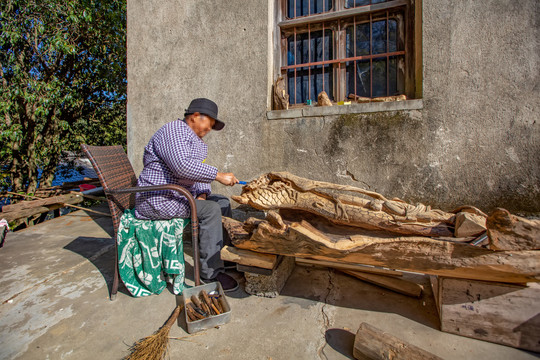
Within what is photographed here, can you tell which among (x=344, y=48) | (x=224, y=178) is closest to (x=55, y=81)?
(x=224, y=178)

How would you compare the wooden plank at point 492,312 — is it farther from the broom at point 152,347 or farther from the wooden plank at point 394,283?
the broom at point 152,347

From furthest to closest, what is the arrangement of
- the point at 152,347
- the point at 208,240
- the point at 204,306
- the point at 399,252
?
the point at 208,240 → the point at 204,306 → the point at 399,252 → the point at 152,347

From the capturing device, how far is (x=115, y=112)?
21.6ft

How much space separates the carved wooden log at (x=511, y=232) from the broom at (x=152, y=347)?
177 cm

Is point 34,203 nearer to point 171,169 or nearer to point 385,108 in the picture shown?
point 171,169

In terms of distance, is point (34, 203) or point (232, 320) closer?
point (232, 320)

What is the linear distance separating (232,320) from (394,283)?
3.89 ft

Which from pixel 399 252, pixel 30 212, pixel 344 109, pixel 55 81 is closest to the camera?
pixel 399 252

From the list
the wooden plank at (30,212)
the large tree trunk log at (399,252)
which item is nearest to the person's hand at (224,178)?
the large tree trunk log at (399,252)

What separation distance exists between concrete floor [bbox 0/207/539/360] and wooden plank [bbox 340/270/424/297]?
0.16 ft

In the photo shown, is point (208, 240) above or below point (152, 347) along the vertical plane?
above

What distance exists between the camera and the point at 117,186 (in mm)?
2264

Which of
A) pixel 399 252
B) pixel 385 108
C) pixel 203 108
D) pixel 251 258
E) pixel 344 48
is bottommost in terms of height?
pixel 251 258

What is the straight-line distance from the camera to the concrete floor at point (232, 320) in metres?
1.54
